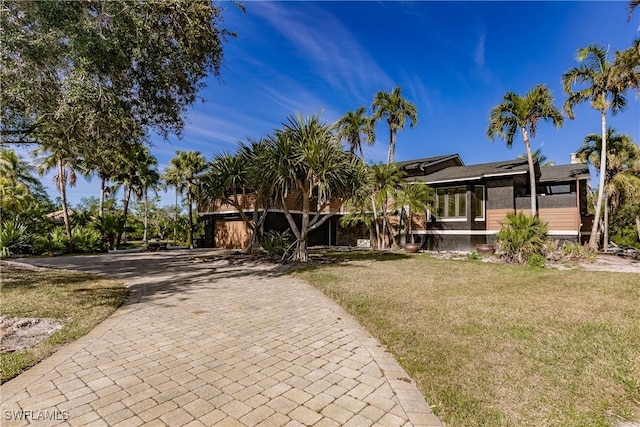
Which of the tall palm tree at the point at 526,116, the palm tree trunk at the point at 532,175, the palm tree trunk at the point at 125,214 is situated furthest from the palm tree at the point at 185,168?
the palm tree trunk at the point at 532,175

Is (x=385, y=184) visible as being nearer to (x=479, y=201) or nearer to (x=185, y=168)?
(x=479, y=201)

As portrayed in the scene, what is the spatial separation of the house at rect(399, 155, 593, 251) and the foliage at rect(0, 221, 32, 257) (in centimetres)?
2166

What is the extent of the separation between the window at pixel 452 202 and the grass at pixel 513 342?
985 centimetres

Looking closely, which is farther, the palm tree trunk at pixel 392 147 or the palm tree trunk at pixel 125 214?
the palm tree trunk at pixel 125 214

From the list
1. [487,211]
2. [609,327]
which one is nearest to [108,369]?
[609,327]

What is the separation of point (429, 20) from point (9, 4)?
13.0m

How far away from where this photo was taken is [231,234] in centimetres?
2369

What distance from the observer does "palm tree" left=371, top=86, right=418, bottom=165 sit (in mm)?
19703

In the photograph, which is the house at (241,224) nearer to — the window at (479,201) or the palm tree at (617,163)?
the window at (479,201)

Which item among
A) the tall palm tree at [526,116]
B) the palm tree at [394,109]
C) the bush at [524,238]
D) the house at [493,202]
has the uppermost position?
the palm tree at [394,109]

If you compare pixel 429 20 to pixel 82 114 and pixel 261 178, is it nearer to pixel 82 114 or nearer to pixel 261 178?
pixel 261 178

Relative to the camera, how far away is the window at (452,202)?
18.5 metres

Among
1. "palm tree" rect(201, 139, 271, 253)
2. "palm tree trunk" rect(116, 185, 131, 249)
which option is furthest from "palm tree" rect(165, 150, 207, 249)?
"palm tree" rect(201, 139, 271, 253)

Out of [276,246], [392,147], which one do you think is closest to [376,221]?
[392,147]
